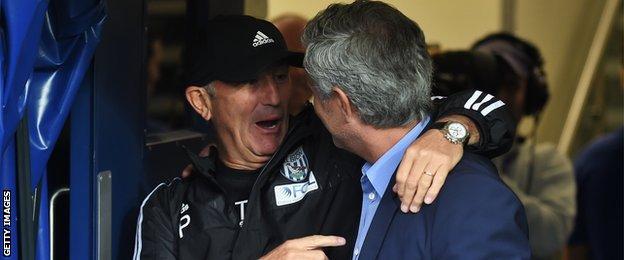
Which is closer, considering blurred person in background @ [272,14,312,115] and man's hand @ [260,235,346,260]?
man's hand @ [260,235,346,260]

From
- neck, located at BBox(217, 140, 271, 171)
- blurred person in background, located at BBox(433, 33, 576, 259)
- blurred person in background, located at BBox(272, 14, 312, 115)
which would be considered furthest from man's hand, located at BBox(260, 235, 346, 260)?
blurred person in background, located at BBox(433, 33, 576, 259)

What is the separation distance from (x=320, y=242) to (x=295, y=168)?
0.40 m

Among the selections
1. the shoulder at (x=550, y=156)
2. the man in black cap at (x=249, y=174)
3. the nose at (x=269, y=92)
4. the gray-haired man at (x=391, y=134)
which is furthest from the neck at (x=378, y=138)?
the shoulder at (x=550, y=156)

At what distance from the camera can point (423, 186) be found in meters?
2.12

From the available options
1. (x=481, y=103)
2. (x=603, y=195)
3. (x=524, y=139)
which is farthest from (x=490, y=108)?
(x=603, y=195)

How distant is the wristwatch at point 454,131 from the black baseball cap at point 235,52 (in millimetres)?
508

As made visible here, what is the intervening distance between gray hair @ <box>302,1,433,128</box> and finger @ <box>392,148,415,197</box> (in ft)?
0.30

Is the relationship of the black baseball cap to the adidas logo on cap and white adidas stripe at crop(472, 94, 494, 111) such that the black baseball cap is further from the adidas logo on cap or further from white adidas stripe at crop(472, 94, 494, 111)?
white adidas stripe at crop(472, 94, 494, 111)

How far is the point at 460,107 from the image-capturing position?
7.95 ft

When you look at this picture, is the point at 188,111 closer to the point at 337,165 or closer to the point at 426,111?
the point at 337,165

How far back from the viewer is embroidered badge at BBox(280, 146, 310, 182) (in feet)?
8.68

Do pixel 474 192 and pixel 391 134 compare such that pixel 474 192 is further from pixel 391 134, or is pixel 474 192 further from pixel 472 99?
pixel 472 99

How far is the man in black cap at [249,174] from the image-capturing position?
2.59 meters

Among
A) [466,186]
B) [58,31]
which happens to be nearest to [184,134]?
[58,31]
